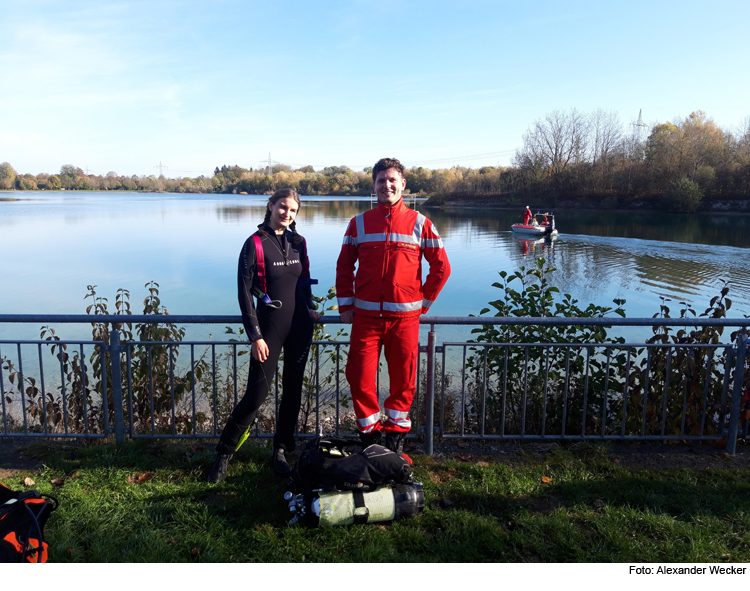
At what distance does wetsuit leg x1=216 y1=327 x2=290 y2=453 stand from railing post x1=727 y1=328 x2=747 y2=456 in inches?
141

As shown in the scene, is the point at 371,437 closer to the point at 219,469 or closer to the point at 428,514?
the point at 428,514

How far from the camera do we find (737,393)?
4.04 meters

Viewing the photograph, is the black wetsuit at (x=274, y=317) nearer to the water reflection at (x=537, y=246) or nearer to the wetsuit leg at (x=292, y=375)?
the wetsuit leg at (x=292, y=375)

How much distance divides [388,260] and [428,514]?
1.63 metres

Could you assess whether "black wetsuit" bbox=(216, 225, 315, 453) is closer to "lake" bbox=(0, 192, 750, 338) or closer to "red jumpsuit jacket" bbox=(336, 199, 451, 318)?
"red jumpsuit jacket" bbox=(336, 199, 451, 318)

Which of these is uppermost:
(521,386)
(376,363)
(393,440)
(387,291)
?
(387,291)

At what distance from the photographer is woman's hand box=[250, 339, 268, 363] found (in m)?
3.34

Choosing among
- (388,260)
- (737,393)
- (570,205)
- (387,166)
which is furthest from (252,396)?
(570,205)

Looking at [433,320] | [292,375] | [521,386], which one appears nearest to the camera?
[292,375]

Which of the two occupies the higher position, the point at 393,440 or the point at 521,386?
the point at 393,440

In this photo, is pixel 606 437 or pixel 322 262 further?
pixel 322 262

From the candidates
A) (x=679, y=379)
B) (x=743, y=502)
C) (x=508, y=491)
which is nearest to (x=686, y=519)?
(x=743, y=502)

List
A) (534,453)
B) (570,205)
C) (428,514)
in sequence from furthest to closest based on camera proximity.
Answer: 1. (570,205)
2. (534,453)
3. (428,514)

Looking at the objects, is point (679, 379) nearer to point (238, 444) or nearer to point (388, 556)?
point (388, 556)
